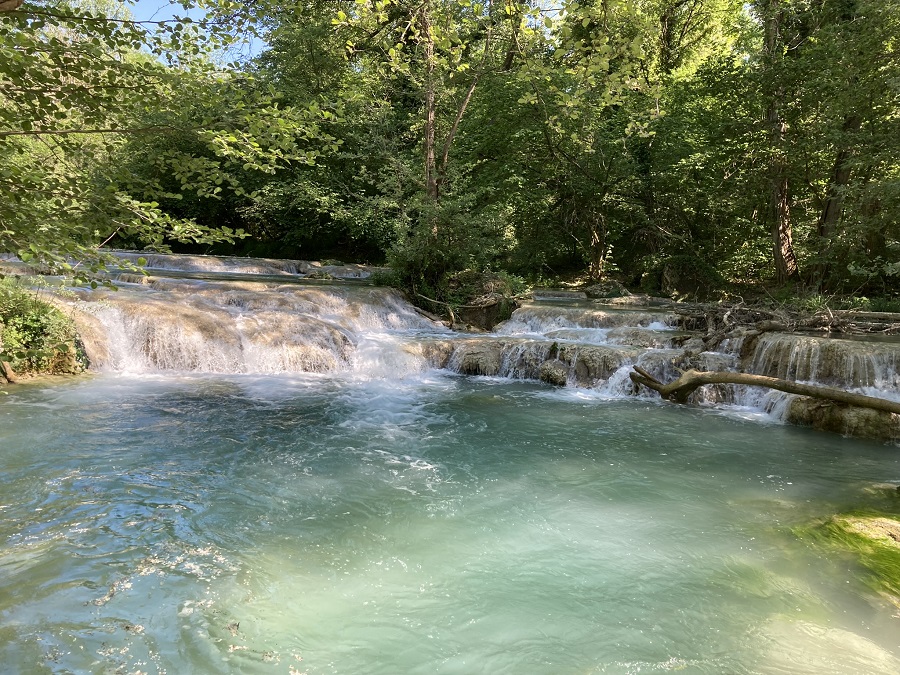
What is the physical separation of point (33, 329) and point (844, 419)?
481 inches

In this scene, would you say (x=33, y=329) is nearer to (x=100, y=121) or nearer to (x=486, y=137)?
(x=100, y=121)

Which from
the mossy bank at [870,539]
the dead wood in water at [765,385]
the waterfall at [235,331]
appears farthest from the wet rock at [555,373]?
the mossy bank at [870,539]

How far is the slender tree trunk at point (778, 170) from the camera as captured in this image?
1510cm

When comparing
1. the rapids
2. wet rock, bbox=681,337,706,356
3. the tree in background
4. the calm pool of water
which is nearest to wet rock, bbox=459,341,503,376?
the rapids

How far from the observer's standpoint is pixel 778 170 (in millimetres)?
15664

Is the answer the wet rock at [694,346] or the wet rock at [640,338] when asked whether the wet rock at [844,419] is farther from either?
the wet rock at [640,338]

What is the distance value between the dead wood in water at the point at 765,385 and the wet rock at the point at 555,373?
5.06 feet

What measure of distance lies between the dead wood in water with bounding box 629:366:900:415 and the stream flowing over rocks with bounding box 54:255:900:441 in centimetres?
108

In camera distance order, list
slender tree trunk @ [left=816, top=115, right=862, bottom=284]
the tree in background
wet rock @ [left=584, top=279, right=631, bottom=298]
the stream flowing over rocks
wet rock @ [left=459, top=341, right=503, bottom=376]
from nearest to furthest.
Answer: the tree in background
the stream flowing over rocks
wet rock @ [left=459, top=341, right=503, bottom=376]
slender tree trunk @ [left=816, top=115, right=862, bottom=284]
wet rock @ [left=584, top=279, right=631, bottom=298]

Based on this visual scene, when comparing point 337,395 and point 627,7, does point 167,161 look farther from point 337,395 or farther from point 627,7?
point 337,395

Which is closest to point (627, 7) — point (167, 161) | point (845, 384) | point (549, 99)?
point (167, 161)

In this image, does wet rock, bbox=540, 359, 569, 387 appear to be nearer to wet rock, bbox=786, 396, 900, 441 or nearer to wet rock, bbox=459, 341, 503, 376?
wet rock, bbox=459, 341, 503, 376

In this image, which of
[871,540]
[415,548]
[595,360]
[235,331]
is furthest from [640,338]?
[415,548]

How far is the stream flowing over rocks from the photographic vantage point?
857cm
